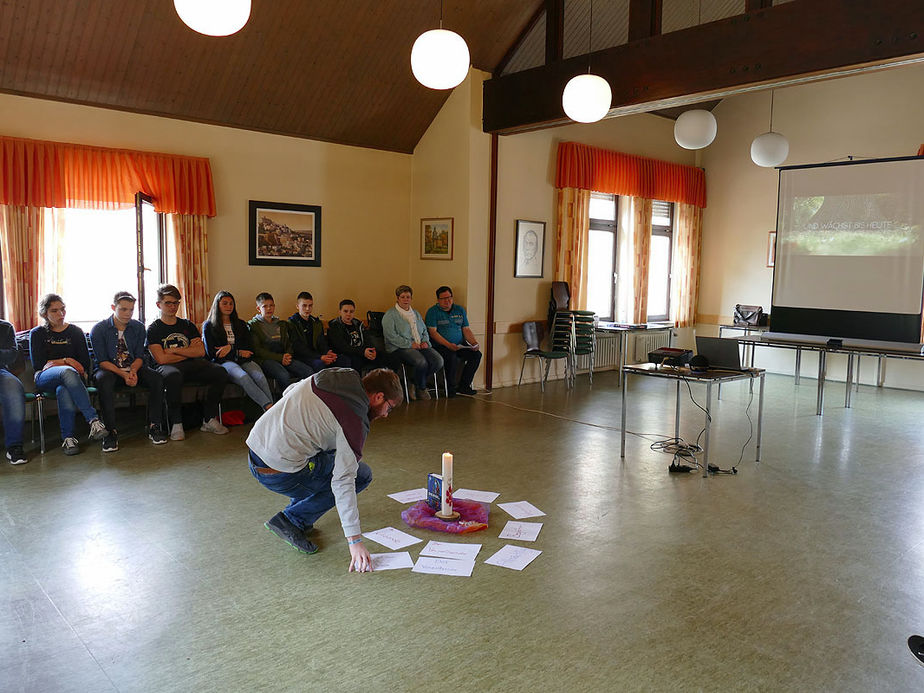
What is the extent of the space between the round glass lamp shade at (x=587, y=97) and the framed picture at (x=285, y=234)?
341cm

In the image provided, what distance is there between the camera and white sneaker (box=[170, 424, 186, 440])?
18.6ft

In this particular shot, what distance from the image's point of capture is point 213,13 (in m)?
2.92

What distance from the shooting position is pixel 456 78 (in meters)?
4.28

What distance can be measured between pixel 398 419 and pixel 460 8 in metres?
3.99

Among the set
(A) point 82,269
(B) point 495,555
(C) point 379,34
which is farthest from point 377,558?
(C) point 379,34

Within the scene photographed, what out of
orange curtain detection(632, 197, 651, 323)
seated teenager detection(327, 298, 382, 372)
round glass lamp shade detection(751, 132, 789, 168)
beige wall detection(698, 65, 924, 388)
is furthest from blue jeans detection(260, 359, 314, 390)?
beige wall detection(698, 65, 924, 388)

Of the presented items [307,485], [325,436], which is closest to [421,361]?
[307,485]

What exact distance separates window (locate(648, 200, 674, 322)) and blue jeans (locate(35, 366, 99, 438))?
7527 mm

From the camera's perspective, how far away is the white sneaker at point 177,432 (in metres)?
5.68

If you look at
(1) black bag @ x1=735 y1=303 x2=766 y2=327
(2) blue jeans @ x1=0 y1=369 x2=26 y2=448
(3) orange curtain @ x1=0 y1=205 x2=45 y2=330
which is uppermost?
(3) orange curtain @ x1=0 y1=205 x2=45 y2=330

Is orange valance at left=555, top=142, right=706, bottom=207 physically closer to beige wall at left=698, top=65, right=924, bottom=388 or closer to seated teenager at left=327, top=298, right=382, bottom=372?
beige wall at left=698, top=65, right=924, bottom=388

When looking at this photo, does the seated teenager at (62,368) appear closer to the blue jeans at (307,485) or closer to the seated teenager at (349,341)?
the seated teenager at (349,341)

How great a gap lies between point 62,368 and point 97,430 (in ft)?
1.71

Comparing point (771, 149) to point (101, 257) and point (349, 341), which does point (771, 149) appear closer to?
point (349, 341)
